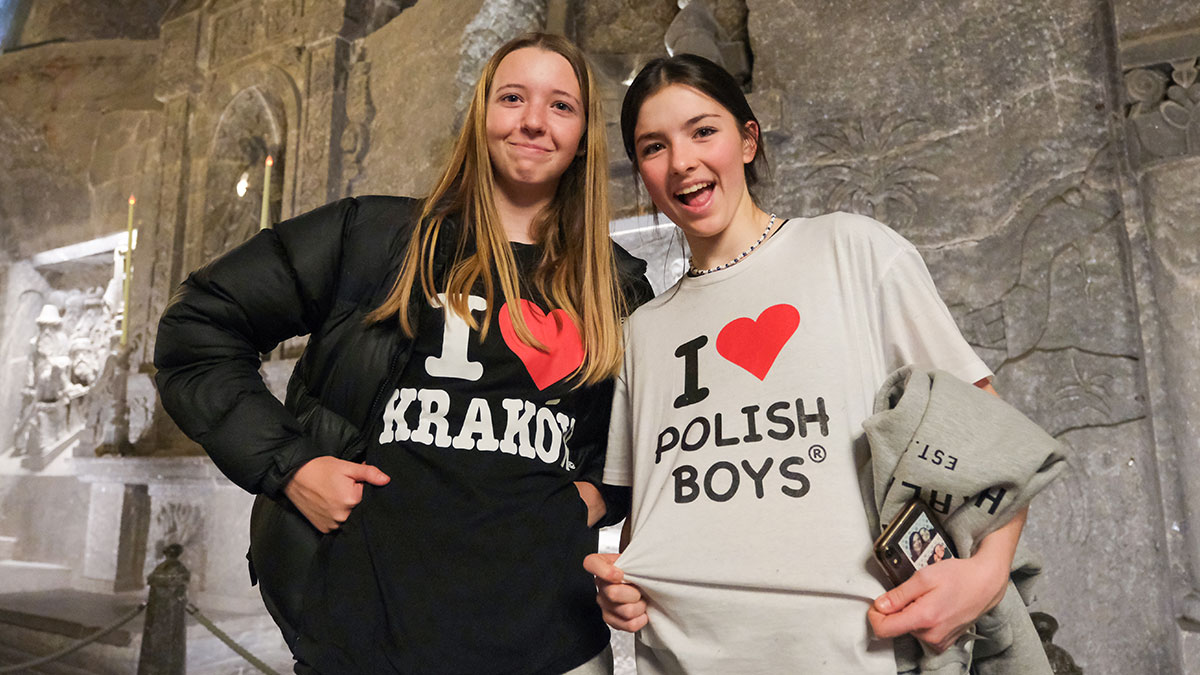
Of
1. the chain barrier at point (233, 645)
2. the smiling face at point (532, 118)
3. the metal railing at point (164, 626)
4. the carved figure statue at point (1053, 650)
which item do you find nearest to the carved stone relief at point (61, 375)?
the metal railing at point (164, 626)

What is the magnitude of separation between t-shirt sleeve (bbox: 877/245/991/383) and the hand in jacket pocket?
2.34 ft

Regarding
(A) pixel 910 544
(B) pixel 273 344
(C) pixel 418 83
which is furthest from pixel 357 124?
(A) pixel 910 544

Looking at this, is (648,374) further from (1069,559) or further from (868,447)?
(1069,559)

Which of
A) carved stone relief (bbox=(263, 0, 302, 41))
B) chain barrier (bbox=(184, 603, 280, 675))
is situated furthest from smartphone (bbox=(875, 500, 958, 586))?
carved stone relief (bbox=(263, 0, 302, 41))

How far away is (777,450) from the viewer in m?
0.92

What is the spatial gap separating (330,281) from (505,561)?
0.51 meters

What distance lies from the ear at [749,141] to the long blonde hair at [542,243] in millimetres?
269

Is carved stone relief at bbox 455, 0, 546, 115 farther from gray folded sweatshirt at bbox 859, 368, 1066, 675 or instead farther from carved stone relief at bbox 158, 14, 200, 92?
gray folded sweatshirt at bbox 859, 368, 1066, 675

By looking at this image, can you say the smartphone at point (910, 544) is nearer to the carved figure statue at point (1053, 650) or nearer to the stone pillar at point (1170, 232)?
the carved figure statue at point (1053, 650)

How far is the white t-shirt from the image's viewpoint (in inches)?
33.5

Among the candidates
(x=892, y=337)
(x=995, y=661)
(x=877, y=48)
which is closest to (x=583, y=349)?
(x=892, y=337)

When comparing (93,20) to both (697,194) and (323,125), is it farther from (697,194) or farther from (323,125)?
(697,194)

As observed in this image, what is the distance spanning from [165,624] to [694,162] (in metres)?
2.69

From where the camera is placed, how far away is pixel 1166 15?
1889 mm
